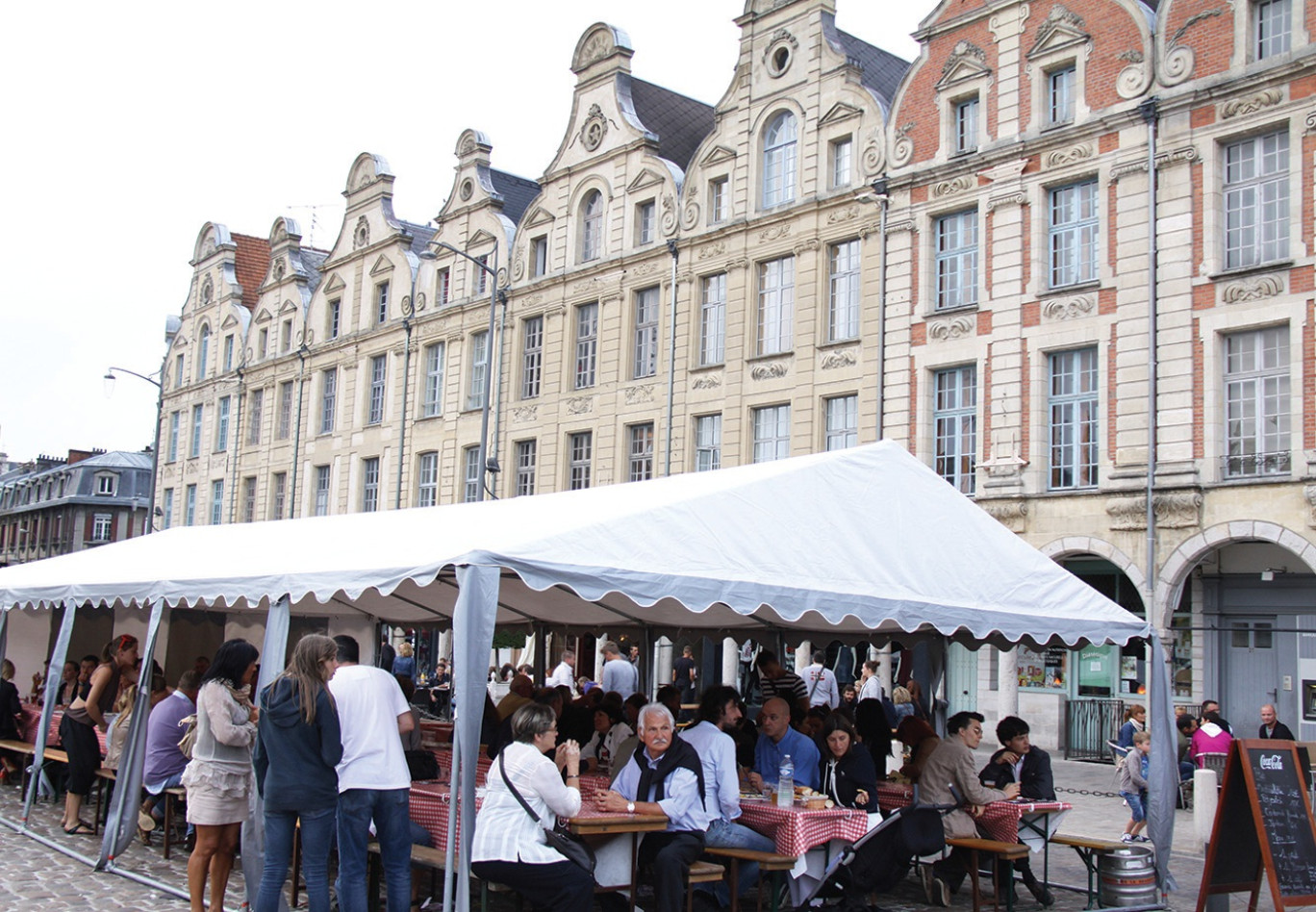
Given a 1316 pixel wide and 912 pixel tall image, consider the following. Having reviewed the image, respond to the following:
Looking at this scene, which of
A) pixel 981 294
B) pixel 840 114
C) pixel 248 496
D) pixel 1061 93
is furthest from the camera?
pixel 248 496

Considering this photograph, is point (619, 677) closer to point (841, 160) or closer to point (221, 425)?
point (841, 160)

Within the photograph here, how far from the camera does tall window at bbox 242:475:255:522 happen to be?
45.0 metres

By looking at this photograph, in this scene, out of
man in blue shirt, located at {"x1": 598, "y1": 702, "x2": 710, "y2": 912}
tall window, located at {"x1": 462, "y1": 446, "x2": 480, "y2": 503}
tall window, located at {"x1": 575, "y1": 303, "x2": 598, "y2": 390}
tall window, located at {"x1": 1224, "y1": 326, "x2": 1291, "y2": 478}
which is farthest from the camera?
tall window, located at {"x1": 462, "y1": 446, "x2": 480, "y2": 503}

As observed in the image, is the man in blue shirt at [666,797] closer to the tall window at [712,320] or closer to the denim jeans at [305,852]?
the denim jeans at [305,852]

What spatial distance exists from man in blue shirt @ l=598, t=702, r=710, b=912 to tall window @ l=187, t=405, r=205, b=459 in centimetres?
4366

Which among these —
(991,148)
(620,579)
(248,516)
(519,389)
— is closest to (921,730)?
(620,579)

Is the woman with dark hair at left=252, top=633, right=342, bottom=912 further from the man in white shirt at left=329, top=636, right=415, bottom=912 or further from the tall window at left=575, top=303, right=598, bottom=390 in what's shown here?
the tall window at left=575, top=303, right=598, bottom=390

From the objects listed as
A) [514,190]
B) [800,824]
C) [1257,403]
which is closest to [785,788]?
[800,824]

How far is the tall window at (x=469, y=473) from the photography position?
3444 centimetres

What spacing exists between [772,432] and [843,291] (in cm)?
316

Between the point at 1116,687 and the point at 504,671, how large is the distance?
1258cm

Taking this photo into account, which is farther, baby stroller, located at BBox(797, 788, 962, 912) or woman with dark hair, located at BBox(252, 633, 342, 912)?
baby stroller, located at BBox(797, 788, 962, 912)

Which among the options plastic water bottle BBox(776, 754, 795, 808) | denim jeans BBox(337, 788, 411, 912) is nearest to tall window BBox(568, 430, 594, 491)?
plastic water bottle BBox(776, 754, 795, 808)

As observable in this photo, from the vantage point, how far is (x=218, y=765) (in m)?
8.84
